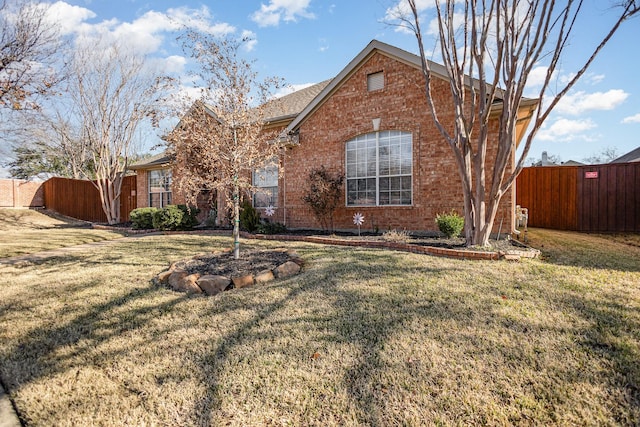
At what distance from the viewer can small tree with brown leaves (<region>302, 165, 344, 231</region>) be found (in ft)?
32.2

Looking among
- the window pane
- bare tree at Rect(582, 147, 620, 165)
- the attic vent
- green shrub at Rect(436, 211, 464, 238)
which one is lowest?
green shrub at Rect(436, 211, 464, 238)

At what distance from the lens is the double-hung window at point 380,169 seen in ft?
30.8

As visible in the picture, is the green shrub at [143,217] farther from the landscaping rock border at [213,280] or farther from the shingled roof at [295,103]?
the landscaping rock border at [213,280]

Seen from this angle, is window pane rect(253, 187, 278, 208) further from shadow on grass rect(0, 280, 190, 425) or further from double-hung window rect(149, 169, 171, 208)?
shadow on grass rect(0, 280, 190, 425)

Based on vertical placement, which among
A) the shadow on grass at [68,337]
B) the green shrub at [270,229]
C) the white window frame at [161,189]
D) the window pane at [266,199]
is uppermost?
the white window frame at [161,189]

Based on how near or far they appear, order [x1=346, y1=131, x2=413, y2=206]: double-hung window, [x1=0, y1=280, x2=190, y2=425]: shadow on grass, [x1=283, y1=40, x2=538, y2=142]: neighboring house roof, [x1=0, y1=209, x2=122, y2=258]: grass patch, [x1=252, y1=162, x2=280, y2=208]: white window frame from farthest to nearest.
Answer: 1. [x1=252, y1=162, x2=280, y2=208]: white window frame
2. [x1=346, y1=131, x2=413, y2=206]: double-hung window
3. [x1=0, y1=209, x2=122, y2=258]: grass patch
4. [x1=283, y1=40, x2=538, y2=142]: neighboring house roof
5. [x1=0, y1=280, x2=190, y2=425]: shadow on grass

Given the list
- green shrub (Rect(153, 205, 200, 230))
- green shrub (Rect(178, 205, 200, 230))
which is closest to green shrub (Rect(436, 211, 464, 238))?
green shrub (Rect(153, 205, 200, 230))

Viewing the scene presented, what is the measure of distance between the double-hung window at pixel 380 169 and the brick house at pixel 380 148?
0.10 ft

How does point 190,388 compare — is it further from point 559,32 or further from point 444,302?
point 559,32

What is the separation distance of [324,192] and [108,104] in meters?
12.6

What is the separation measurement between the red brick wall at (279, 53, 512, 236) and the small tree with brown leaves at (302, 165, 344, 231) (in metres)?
0.44

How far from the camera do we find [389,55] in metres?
9.45

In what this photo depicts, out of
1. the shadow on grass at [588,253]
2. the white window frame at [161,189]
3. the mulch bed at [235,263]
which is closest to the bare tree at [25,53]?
the mulch bed at [235,263]

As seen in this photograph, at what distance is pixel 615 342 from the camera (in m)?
2.70
